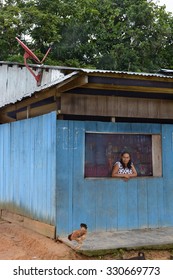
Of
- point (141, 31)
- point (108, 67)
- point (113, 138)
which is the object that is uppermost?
point (141, 31)

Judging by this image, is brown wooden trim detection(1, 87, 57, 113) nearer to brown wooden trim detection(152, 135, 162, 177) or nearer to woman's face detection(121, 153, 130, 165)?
woman's face detection(121, 153, 130, 165)

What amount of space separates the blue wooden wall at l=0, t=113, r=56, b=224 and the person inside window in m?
1.26

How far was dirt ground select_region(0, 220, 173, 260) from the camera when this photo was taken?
5391mm

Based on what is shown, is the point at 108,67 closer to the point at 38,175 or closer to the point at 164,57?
the point at 164,57

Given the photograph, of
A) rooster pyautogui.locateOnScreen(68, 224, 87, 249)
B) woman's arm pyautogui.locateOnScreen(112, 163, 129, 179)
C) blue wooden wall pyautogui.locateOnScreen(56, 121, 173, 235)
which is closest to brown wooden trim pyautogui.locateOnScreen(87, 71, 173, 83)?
blue wooden wall pyautogui.locateOnScreen(56, 121, 173, 235)

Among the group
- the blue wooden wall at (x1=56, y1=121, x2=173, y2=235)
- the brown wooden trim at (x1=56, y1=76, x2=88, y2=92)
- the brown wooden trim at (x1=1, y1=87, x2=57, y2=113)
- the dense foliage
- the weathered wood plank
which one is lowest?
the blue wooden wall at (x1=56, y1=121, x2=173, y2=235)

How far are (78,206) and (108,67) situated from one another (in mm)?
15574

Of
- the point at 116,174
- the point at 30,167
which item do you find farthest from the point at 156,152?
the point at 30,167

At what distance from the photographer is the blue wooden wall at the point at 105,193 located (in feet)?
20.8

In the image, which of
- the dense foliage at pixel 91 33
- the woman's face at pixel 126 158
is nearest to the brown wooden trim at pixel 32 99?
the woman's face at pixel 126 158

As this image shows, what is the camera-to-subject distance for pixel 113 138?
23.1 ft

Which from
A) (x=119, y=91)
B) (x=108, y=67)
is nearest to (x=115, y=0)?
(x=108, y=67)

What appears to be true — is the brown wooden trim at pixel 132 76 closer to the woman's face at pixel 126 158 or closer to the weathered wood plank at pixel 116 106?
the weathered wood plank at pixel 116 106

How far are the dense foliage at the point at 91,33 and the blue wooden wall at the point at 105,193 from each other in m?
13.2
